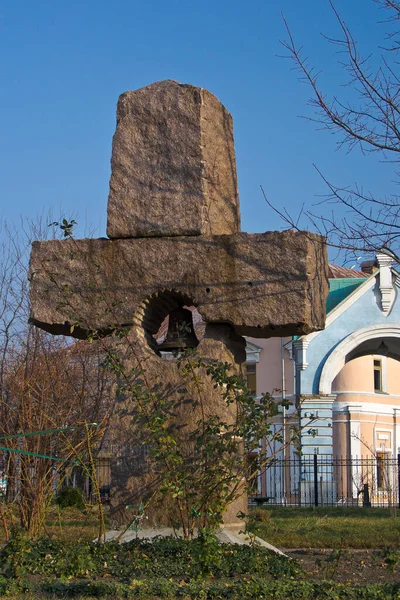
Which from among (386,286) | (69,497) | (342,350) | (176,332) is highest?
(386,286)

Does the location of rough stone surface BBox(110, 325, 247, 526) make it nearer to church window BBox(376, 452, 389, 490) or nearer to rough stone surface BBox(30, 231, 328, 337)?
rough stone surface BBox(30, 231, 328, 337)

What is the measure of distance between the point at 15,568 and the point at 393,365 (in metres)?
31.5

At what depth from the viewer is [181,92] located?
25.4ft

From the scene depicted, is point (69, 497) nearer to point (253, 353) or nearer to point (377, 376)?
point (253, 353)

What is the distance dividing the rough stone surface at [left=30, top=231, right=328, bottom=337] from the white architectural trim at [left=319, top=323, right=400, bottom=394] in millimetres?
16849

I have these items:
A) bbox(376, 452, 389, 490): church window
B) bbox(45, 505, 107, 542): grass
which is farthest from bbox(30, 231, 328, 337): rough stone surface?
bbox(376, 452, 389, 490): church window

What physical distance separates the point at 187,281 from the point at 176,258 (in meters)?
0.21

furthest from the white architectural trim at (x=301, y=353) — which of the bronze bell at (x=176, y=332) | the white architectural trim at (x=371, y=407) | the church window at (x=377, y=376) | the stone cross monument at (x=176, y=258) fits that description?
the stone cross monument at (x=176, y=258)

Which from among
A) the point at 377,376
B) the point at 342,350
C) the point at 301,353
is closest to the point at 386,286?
the point at 342,350

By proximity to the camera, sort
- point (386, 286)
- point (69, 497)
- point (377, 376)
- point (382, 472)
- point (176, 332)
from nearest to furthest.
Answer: point (176, 332) < point (69, 497) < point (382, 472) < point (386, 286) < point (377, 376)

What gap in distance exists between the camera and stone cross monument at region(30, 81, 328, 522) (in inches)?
284

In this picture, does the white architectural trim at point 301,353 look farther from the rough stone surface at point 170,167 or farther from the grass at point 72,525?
the rough stone surface at point 170,167

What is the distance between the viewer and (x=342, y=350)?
80.4ft

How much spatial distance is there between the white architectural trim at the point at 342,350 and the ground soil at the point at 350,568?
17100mm
